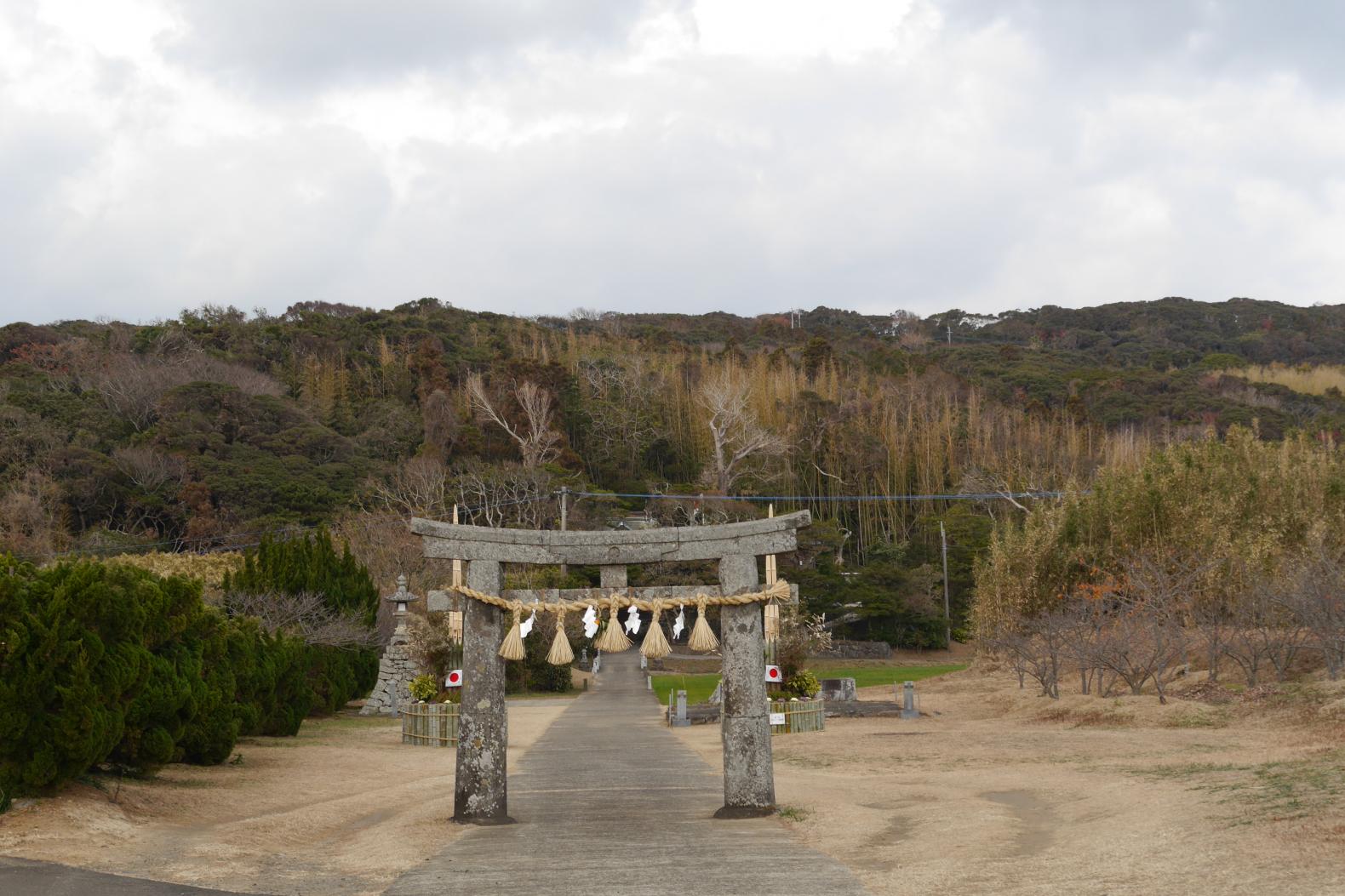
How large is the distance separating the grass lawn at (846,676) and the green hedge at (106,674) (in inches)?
574

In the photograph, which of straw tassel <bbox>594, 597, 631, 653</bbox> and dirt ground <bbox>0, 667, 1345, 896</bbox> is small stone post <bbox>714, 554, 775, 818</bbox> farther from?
straw tassel <bbox>594, 597, 631, 653</bbox>

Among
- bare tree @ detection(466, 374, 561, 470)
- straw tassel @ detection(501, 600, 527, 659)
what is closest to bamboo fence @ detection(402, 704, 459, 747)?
straw tassel @ detection(501, 600, 527, 659)

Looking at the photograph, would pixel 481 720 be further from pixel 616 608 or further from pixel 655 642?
pixel 655 642

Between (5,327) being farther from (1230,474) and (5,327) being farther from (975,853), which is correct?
(975,853)

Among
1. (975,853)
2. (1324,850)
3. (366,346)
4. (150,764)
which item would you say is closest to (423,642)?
(150,764)

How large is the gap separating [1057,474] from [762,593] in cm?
4118

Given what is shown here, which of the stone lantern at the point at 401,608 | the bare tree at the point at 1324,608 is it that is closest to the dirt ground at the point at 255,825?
the stone lantern at the point at 401,608

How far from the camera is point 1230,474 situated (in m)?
25.2

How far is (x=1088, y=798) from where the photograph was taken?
9711mm

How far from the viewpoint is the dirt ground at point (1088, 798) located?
6230 millimetres

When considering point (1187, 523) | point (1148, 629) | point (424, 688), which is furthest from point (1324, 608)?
point (424, 688)

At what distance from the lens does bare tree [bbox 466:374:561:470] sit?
45562 millimetres

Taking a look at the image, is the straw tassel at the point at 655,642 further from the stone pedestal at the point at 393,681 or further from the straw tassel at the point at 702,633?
the stone pedestal at the point at 393,681

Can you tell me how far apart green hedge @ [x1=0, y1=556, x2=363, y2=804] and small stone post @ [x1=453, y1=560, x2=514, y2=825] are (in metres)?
3.13
